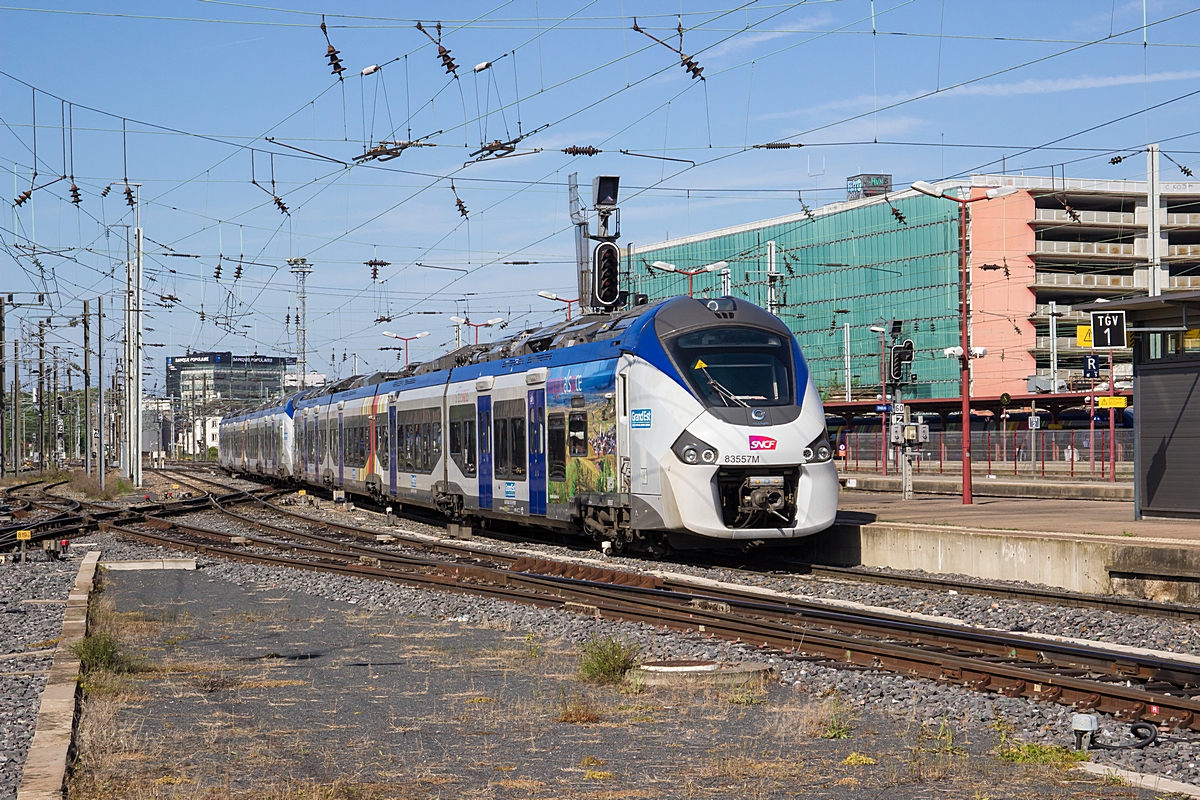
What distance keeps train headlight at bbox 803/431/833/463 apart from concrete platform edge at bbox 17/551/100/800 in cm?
975

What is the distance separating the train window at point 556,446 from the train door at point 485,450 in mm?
3159

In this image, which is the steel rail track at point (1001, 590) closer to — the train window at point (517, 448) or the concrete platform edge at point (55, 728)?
the train window at point (517, 448)

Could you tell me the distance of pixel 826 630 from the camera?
1264 centimetres

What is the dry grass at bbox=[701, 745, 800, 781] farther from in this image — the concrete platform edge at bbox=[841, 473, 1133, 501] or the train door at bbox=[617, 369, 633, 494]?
the concrete platform edge at bbox=[841, 473, 1133, 501]

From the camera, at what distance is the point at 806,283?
336 ft

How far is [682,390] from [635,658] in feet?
24.8

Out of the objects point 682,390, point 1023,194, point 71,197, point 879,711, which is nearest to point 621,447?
point 682,390

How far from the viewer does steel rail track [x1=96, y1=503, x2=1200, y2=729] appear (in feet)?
30.4

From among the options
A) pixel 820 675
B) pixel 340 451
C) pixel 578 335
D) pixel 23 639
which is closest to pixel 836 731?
pixel 820 675

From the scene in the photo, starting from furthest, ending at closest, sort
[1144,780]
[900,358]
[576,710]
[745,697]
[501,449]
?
[900,358] < [501,449] < [745,697] < [576,710] < [1144,780]

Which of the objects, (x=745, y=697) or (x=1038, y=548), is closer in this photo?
(x=745, y=697)

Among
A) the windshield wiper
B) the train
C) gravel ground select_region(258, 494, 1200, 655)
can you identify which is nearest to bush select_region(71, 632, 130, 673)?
gravel ground select_region(258, 494, 1200, 655)

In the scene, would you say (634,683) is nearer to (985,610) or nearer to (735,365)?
(985,610)

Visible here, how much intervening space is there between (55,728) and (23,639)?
5610 mm
